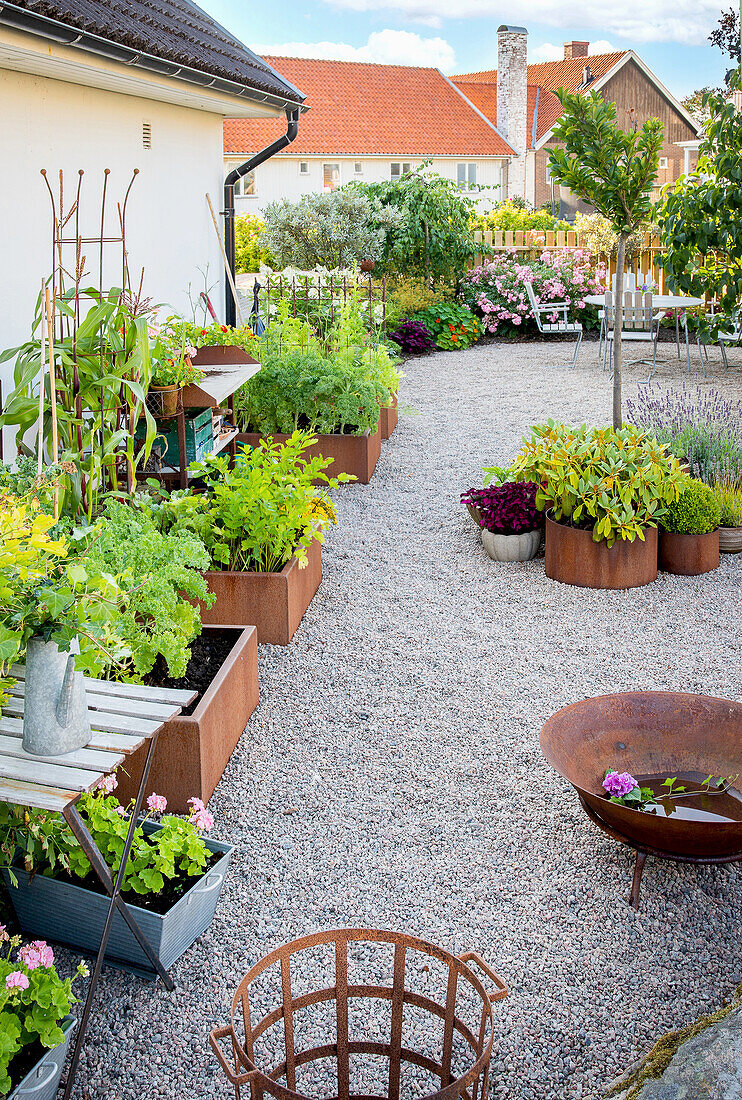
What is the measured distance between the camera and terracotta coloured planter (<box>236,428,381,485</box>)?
7.85 meters

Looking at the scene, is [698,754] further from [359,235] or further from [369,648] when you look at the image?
[359,235]

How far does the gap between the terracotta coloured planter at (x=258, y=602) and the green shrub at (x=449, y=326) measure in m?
10.7

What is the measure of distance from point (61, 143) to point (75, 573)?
402 centimetres

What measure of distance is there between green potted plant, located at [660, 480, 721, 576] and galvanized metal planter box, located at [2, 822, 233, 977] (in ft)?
12.8

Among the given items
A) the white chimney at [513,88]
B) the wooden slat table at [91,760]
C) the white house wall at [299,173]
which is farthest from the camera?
the white chimney at [513,88]

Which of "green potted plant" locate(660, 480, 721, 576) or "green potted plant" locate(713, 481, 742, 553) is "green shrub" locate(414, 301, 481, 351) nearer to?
"green potted plant" locate(713, 481, 742, 553)

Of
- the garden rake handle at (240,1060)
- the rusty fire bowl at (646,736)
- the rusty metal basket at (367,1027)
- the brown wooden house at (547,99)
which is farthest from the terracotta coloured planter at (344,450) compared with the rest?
the brown wooden house at (547,99)

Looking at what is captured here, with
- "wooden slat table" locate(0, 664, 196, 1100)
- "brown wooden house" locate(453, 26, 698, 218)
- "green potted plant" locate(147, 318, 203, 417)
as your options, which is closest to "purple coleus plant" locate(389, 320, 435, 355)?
"green potted plant" locate(147, 318, 203, 417)

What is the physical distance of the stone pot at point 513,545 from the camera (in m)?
6.18

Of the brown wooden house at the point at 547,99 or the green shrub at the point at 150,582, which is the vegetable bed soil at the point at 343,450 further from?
the brown wooden house at the point at 547,99

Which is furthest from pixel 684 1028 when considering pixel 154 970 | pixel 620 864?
pixel 154 970

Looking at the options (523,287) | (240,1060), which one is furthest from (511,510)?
(523,287)

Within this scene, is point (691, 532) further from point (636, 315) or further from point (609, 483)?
point (636, 315)

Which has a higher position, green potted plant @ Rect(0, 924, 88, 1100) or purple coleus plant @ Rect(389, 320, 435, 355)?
purple coleus plant @ Rect(389, 320, 435, 355)
